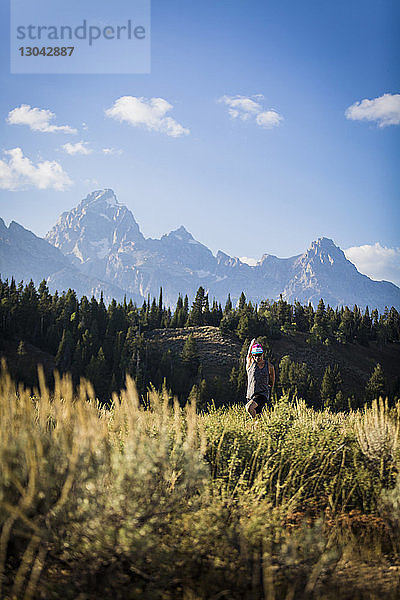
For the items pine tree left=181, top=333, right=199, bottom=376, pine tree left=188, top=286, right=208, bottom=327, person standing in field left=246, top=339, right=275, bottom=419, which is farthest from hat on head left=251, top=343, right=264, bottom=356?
pine tree left=188, top=286, right=208, bottom=327

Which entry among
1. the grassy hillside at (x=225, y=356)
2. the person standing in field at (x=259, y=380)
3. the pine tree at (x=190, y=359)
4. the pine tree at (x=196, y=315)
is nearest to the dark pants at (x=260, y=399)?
the person standing in field at (x=259, y=380)

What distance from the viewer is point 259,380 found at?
9516 mm

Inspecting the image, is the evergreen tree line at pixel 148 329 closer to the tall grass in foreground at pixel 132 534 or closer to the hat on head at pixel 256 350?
Answer: the hat on head at pixel 256 350

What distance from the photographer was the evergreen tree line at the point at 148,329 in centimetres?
7312

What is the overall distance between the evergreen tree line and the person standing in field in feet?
160

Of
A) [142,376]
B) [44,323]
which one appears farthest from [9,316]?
[142,376]

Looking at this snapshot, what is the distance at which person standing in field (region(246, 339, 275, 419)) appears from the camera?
949 centimetres

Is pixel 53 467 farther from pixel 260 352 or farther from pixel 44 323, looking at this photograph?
pixel 44 323

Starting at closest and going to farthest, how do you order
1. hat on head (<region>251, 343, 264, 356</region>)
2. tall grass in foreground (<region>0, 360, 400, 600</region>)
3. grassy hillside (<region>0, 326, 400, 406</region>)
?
tall grass in foreground (<region>0, 360, 400, 600</region>) → hat on head (<region>251, 343, 264, 356</region>) → grassy hillside (<region>0, 326, 400, 406</region>)

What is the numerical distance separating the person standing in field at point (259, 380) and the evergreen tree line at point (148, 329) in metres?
48.8

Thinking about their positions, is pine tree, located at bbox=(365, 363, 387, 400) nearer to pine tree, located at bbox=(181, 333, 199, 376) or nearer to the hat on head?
pine tree, located at bbox=(181, 333, 199, 376)

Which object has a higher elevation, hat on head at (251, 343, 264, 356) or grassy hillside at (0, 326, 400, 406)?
hat on head at (251, 343, 264, 356)

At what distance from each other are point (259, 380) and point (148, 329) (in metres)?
98.6

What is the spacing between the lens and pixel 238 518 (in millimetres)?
3861
